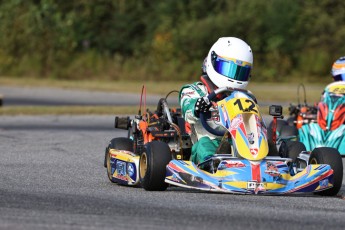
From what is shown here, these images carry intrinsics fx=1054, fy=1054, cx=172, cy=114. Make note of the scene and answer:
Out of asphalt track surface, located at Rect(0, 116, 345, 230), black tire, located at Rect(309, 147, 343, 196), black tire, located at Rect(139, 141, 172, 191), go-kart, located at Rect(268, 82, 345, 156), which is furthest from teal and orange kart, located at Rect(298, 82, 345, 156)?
black tire, located at Rect(139, 141, 172, 191)

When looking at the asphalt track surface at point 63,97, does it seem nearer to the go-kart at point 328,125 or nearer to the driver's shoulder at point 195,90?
the go-kart at point 328,125

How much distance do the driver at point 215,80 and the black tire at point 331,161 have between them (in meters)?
0.87

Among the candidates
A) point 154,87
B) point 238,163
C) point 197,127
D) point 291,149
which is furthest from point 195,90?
point 154,87

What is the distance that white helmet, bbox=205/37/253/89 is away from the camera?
31.5 ft

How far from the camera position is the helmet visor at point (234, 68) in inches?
378

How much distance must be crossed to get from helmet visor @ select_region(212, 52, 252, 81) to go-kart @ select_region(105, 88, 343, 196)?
0.74 ft

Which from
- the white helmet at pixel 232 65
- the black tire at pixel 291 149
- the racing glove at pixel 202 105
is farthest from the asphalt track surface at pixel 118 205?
the white helmet at pixel 232 65

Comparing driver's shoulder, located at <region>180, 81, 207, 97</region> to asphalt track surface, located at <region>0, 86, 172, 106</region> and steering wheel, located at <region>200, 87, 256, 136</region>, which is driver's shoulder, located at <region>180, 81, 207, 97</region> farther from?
asphalt track surface, located at <region>0, 86, 172, 106</region>

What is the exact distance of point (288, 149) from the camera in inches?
380

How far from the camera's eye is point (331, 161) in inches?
354

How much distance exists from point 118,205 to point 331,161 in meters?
2.25

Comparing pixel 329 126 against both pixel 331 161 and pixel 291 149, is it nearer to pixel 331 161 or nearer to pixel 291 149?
pixel 291 149

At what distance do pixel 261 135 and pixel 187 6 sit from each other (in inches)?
1147

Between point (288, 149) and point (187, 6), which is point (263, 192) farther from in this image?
point (187, 6)
